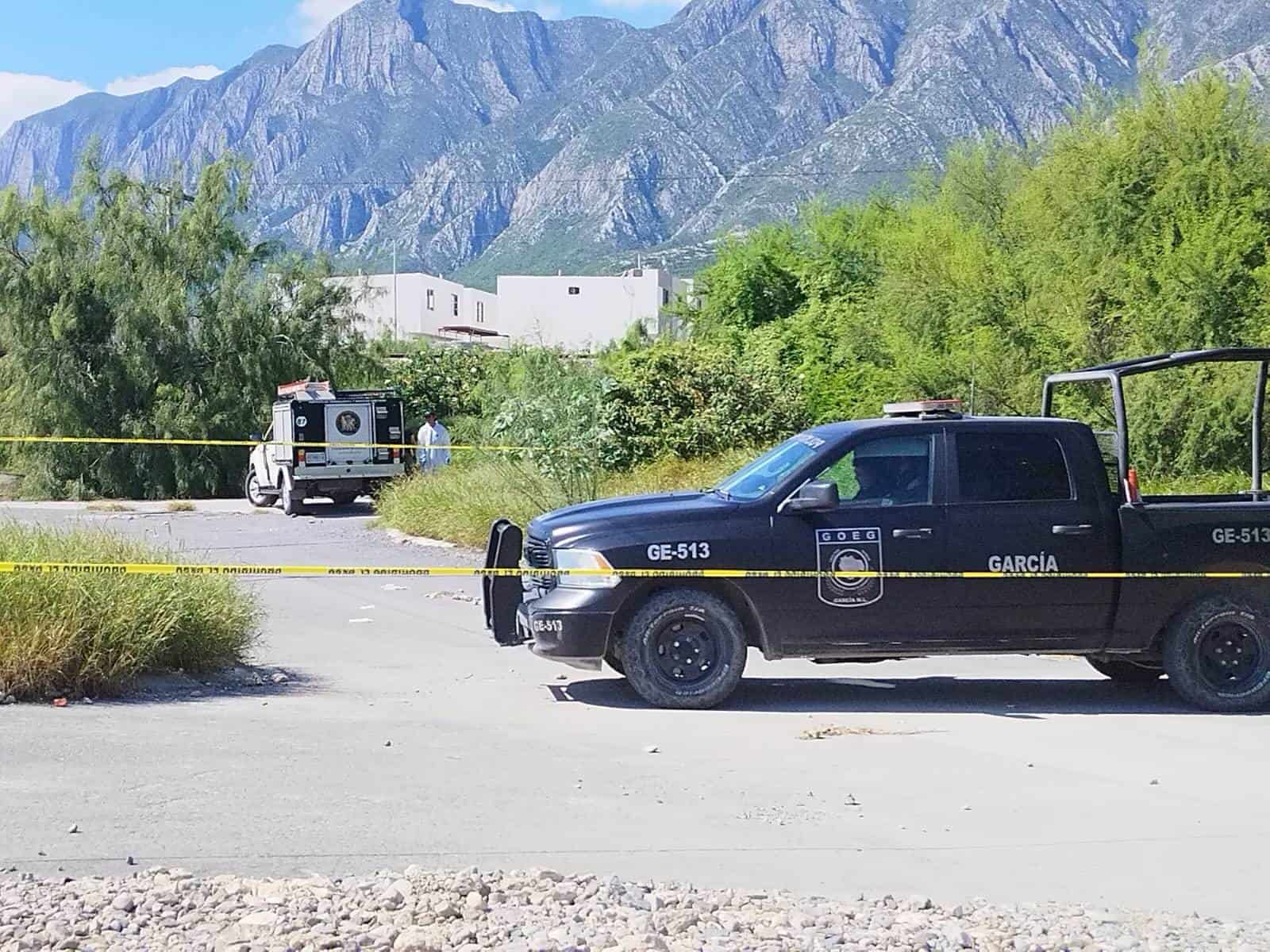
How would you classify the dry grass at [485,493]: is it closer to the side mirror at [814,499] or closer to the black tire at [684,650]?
the black tire at [684,650]

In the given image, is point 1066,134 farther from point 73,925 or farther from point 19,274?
point 19,274

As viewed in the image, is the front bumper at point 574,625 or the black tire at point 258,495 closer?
the front bumper at point 574,625

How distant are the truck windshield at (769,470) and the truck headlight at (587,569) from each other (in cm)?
100

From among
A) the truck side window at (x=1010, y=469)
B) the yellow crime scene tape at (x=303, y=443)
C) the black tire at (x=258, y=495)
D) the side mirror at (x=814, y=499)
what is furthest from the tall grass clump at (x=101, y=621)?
the black tire at (x=258, y=495)

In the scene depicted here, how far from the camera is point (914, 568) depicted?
32.0 feet

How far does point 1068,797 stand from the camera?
7.59 m

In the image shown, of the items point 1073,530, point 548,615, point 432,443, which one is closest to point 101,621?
point 548,615

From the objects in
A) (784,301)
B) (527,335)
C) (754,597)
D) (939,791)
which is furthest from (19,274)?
(939,791)

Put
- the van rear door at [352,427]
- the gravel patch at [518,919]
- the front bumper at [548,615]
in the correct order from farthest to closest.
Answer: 1. the van rear door at [352,427]
2. the front bumper at [548,615]
3. the gravel patch at [518,919]

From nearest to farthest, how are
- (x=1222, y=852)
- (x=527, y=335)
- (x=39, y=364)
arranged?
1. (x=1222, y=852)
2. (x=39, y=364)
3. (x=527, y=335)

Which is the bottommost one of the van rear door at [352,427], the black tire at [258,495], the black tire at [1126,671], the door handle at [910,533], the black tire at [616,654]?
the black tire at [1126,671]

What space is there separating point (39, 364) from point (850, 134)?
144969mm

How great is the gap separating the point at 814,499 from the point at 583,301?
88230mm

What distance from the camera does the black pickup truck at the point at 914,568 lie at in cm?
966
